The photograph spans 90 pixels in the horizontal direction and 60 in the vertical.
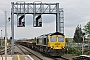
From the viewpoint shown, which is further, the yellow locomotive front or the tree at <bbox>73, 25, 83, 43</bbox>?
the tree at <bbox>73, 25, 83, 43</bbox>

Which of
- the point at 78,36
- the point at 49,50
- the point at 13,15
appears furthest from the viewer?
the point at 78,36

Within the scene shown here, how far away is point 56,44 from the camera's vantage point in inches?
1198

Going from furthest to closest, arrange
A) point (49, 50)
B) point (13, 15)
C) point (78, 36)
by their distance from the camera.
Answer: point (78, 36) < point (13, 15) < point (49, 50)

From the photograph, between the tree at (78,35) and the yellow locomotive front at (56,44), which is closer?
the yellow locomotive front at (56,44)

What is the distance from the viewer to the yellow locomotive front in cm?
2993

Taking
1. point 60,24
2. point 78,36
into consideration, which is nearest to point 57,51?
point 60,24

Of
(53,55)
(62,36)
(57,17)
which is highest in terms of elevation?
(57,17)

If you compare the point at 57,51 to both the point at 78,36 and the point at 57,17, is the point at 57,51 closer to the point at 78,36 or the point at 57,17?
the point at 57,17

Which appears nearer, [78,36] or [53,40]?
[53,40]

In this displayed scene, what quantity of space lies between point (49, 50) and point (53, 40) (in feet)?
4.75

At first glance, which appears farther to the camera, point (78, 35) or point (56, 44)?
point (78, 35)

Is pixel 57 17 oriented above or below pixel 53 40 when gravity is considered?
above

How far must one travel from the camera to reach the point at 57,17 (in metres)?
36.3

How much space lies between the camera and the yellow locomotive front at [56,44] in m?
29.9
